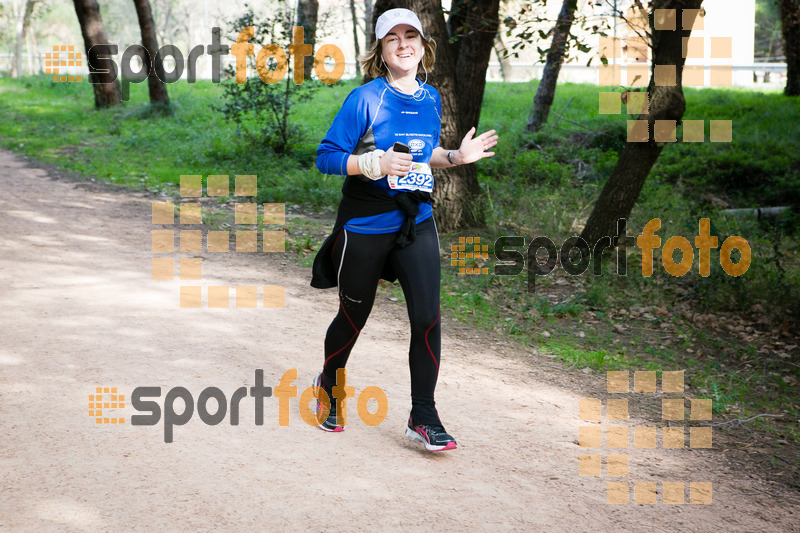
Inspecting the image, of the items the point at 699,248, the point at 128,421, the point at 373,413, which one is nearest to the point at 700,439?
the point at 373,413

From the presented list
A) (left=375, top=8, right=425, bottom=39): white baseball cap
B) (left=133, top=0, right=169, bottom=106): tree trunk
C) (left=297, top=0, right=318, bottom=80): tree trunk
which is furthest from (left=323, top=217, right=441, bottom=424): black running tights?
(left=133, top=0, right=169, bottom=106): tree trunk

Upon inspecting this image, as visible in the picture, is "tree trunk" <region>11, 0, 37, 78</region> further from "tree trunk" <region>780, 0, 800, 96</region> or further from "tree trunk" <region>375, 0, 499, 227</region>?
"tree trunk" <region>780, 0, 800, 96</region>

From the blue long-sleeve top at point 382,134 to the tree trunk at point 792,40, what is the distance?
61.9 ft

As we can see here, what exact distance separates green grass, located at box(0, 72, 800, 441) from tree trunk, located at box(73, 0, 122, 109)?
16.4 inches

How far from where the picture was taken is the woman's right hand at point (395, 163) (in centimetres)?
342

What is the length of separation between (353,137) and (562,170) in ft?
31.2

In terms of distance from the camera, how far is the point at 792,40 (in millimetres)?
19422

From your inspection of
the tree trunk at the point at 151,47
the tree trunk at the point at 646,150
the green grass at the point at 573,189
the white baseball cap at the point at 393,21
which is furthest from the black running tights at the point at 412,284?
the tree trunk at the point at 151,47

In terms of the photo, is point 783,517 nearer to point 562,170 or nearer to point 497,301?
point 497,301

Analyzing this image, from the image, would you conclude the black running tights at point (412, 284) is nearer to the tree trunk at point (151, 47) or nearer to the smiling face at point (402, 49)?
the smiling face at point (402, 49)

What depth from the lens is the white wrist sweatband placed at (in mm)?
3479

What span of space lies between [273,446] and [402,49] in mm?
2219

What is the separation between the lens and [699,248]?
8570 millimetres

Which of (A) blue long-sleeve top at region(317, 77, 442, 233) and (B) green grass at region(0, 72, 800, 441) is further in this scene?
(B) green grass at region(0, 72, 800, 441)
